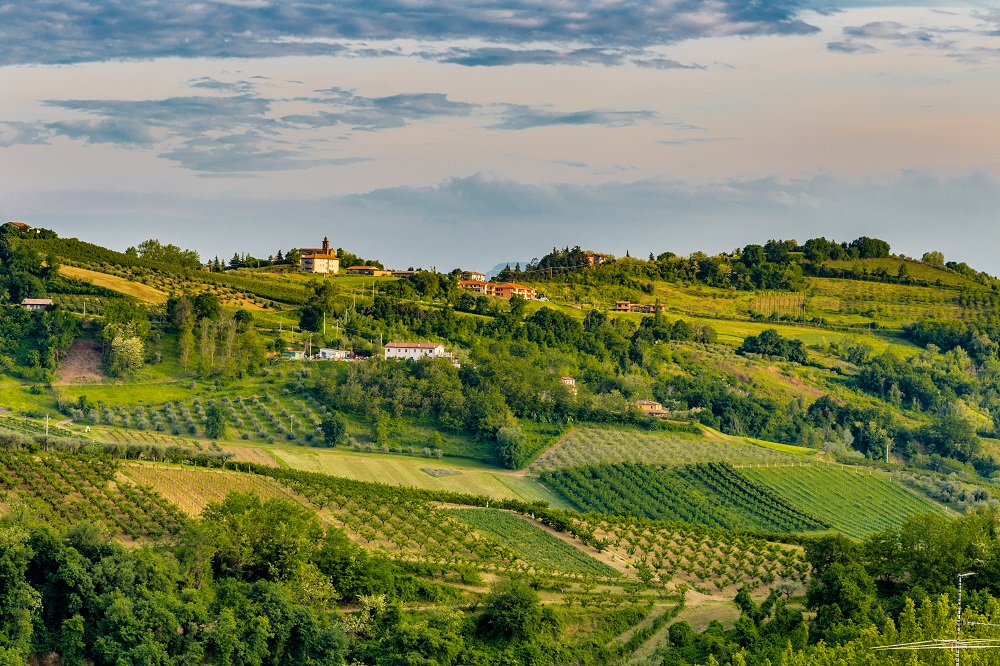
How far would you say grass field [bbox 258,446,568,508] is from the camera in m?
61.5

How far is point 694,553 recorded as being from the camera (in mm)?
51500

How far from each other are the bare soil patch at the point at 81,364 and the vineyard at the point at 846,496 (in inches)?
1333

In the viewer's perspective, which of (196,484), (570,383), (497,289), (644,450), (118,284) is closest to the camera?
(196,484)

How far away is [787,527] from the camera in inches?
2411

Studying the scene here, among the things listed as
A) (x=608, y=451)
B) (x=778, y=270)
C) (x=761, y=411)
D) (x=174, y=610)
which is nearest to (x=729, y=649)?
(x=174, y=610)

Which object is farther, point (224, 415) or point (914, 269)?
point (914, 269)

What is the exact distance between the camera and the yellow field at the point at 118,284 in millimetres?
84812

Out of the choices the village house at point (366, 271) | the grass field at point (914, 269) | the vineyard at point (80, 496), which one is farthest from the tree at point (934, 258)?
the vineyard at point (80, 496)

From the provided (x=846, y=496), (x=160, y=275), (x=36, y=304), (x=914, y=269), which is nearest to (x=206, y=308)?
(x=36, y=304)

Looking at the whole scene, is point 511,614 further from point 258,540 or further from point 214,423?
point 214,423

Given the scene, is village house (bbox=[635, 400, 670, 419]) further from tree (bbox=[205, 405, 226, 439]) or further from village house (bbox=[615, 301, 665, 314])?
village house (bbox=[615, 301, 665, 314])

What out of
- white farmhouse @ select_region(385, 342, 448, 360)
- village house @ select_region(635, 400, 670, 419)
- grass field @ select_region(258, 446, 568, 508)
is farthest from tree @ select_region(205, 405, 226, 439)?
village house @ select_region(635, 400, 670, 419)

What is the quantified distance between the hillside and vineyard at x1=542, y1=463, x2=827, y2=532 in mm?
194

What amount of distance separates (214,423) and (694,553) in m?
25.4
